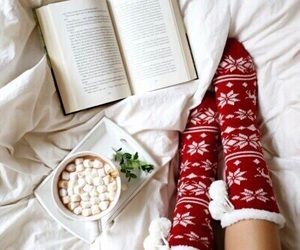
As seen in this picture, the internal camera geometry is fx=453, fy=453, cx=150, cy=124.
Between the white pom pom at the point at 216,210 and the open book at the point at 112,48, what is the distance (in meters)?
0.25

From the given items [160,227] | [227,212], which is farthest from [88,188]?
[227,212]

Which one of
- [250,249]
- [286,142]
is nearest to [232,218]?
[250,249]

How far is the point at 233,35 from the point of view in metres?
0.89

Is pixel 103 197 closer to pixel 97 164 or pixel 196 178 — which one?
pixel 97 164

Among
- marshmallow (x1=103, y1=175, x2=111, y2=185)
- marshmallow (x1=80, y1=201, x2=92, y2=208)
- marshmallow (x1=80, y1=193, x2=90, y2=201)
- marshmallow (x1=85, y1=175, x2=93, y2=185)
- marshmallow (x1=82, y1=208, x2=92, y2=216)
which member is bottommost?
marshmallow (x1=82, y1=208, x2=92, y2=216)

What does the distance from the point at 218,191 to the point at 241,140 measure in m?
0.11

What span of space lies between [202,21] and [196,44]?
0.05 metres

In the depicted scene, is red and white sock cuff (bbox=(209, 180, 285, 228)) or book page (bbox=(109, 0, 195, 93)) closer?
red and white sock cuff (bbox=(209, 180, 285, 228))

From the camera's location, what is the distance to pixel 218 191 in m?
0.81

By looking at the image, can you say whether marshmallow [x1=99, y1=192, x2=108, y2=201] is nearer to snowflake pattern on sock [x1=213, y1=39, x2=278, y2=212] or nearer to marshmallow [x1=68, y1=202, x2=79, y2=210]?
marshmallow [x1=68, y1=202, x2=79, y2=210]

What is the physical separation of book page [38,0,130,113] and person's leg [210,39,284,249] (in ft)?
0.69

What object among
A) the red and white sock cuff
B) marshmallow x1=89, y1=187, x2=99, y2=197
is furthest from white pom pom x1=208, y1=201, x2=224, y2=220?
marshmallow x1=89, y1=187, x2=99, y2=197

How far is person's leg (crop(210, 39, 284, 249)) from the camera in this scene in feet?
2.47

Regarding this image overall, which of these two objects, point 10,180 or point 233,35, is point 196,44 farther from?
point 10,180
